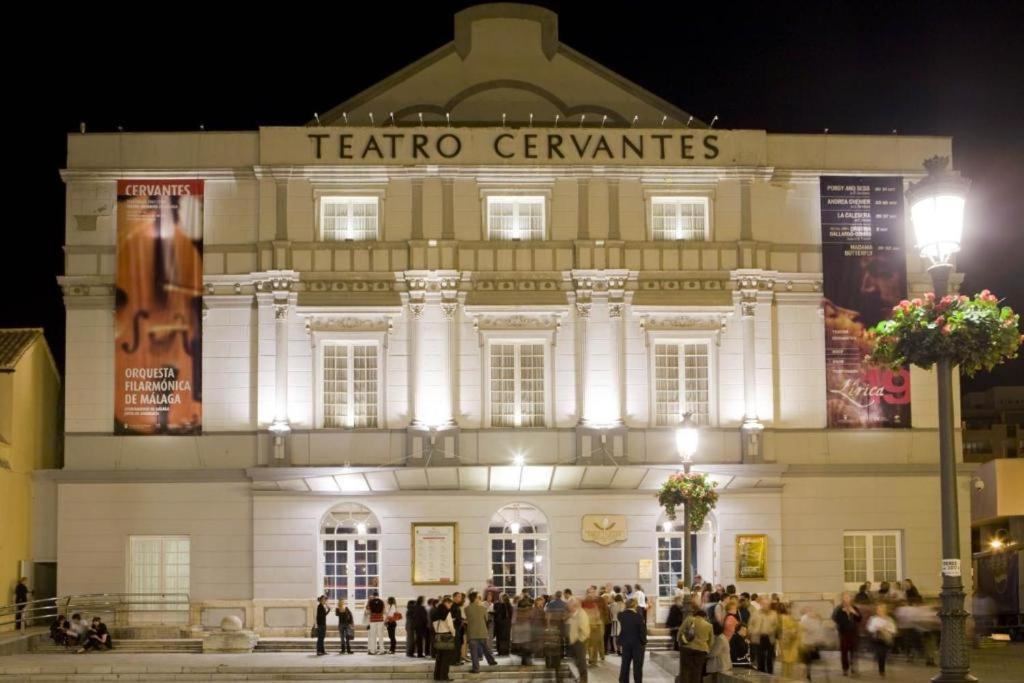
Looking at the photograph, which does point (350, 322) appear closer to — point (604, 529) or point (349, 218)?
point (349, 218)

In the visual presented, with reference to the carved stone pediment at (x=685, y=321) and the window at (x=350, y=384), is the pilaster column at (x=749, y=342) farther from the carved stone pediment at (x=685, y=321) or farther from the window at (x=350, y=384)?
the window at (x=350, y=384)

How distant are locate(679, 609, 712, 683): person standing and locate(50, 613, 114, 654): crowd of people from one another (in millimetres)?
18399

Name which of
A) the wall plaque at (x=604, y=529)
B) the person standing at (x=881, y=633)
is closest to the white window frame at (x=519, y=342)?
the wall plaque at (x=604, y=529)

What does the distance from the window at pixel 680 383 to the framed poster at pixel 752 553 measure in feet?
10.6

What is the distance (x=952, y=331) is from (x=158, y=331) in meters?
26.0

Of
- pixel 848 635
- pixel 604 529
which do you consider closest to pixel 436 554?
pixel 604 529

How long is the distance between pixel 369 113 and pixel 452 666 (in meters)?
16.7

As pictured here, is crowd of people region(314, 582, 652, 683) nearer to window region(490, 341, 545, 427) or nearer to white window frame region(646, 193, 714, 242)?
window region(490, 341, 545, 427)

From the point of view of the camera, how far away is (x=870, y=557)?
41875 mm

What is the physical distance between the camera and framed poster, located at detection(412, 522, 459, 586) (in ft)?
133

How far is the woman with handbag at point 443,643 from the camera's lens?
104 ft

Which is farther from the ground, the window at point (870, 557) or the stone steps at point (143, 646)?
the window at point (870, 557)

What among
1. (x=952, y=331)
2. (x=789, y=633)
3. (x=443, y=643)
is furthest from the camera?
(x=443, y=643)

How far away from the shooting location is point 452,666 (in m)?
34.2
